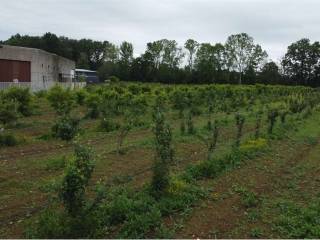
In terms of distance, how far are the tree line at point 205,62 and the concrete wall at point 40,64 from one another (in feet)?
70.4

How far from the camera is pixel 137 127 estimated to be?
57.8ft

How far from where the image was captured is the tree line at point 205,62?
73.4 metres

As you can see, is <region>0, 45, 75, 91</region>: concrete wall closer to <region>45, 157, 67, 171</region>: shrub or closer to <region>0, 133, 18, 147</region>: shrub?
<region>0, 133, 18, 147</region>: shrub

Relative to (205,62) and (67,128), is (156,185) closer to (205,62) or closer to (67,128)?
(67,128)

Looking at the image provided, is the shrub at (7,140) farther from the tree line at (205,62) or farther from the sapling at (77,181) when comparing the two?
the tree line at (205,62)

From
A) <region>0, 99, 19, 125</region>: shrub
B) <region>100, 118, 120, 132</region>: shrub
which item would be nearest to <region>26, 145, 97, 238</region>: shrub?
<region>0, 99, 19, 125</region>: shrub

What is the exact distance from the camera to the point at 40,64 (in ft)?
135

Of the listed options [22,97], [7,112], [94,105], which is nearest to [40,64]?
[94,105]

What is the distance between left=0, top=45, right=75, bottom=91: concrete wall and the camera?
35700 millimetres

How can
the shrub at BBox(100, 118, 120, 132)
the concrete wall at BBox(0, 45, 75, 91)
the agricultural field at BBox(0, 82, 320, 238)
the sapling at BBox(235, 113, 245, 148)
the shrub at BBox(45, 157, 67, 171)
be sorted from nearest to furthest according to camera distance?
the agricultural field at BBox(0, 82, 320, 238)
the shrub at BBox(45, 157, 67, 171)
the sapling at BBox(235, 113, 245, 148)
the shrub at BBox(100, 118, 120, 132)
the concrete wall at BBox(0, 45, 75, 91)

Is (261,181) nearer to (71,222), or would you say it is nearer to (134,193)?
(134,193)

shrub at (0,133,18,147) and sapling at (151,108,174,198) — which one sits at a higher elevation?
sapling at (151,108,174,198)

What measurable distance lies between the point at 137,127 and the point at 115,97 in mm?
7712

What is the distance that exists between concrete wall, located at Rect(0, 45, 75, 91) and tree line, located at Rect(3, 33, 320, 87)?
21.5 m
